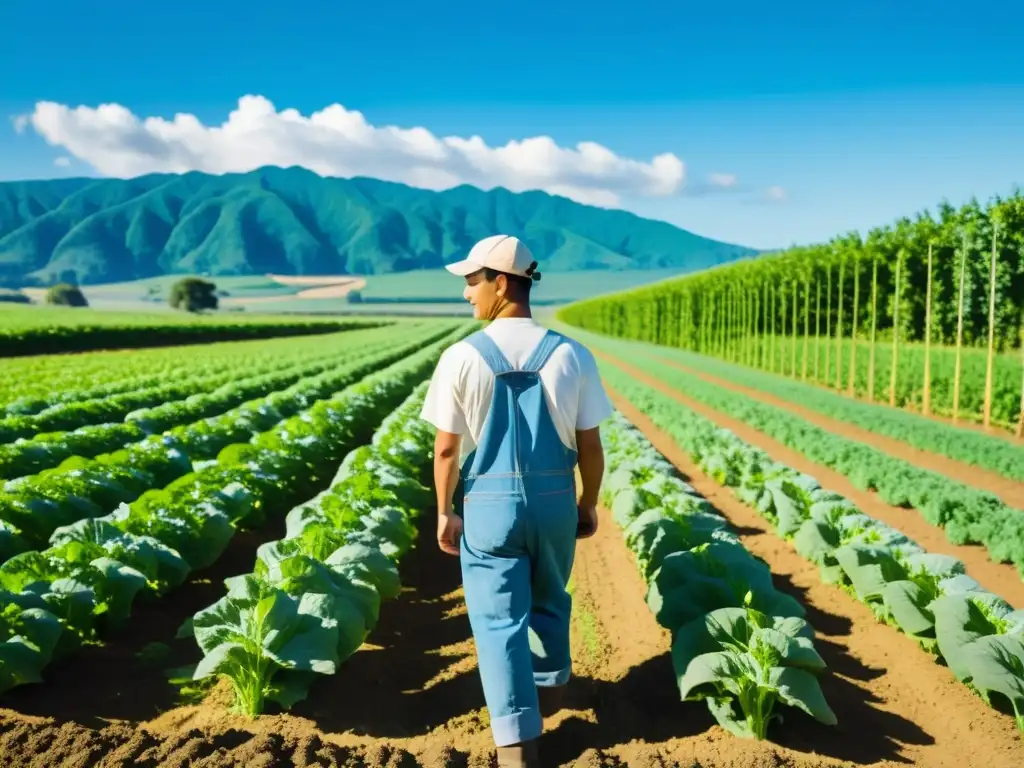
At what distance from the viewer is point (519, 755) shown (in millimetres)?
3561

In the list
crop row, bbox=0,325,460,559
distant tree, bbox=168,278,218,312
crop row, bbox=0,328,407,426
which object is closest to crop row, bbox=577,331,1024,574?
crop row, bbox=0,325,460,559

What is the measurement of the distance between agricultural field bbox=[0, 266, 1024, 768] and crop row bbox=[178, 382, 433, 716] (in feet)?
0.05

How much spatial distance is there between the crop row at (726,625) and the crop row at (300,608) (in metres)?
1.68

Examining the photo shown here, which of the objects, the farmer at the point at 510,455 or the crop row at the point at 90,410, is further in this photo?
the crop row at the point at 90,410

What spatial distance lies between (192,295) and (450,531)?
11528cm

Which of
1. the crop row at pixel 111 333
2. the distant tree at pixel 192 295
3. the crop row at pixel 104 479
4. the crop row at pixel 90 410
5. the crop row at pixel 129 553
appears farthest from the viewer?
the distant tree at pixel 192 295

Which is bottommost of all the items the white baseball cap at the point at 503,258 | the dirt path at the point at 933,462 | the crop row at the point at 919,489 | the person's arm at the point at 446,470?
the dirt path at the point at 933,462

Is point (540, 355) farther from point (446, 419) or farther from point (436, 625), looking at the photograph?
point (436, 625)

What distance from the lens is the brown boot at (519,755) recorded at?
11.7 feet

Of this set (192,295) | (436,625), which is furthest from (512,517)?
(192,295)

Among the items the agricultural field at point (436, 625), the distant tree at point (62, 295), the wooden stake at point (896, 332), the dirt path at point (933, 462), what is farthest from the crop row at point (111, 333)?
the distant tree at point (62, 295)

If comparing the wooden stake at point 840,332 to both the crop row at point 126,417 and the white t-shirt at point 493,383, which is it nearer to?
the crop row at point 126,417

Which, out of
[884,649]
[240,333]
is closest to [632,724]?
[884,649]

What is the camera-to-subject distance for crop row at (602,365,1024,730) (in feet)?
13.6
